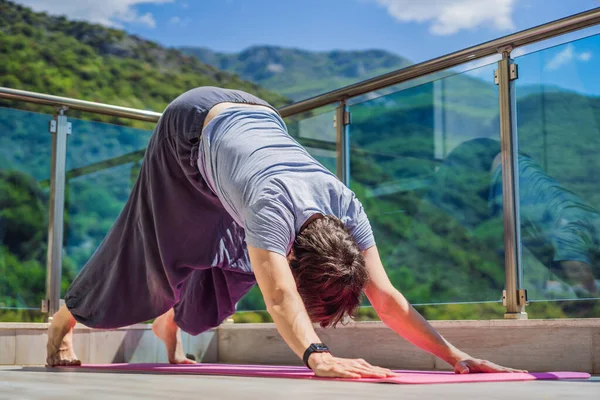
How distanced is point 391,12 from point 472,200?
46830 millimetres

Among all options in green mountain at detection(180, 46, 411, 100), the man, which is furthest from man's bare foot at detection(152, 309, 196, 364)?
green mountain at detection(180, 46, 411, 100)

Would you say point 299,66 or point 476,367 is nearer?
point 476,367

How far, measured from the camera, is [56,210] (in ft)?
13.2

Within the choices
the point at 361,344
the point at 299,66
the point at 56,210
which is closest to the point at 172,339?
the point at 361,344

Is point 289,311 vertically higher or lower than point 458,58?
lower

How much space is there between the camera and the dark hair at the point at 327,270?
7.18 ft

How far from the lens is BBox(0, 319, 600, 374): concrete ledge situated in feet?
8.94

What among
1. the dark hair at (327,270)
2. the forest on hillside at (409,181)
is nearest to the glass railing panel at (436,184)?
the forest on hillside at (409,181)

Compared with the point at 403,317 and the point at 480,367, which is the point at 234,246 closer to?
the point at 403,317

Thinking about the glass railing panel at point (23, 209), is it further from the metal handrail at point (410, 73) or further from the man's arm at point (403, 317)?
the man's arm at point (403, 317)

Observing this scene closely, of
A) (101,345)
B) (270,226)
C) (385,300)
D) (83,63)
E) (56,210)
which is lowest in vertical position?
(101,345)

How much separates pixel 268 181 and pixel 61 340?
4.76 ft

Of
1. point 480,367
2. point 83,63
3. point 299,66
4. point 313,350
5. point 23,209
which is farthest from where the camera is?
point 299,66

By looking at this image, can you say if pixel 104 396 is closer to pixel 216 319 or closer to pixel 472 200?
pixel 216 319
